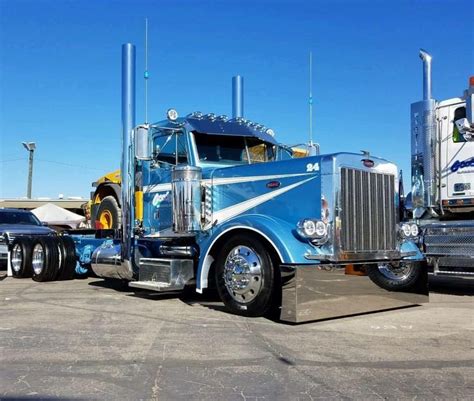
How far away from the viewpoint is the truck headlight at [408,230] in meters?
7.78

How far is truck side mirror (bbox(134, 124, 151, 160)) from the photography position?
843 cm

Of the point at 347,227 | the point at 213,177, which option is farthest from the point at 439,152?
the point at 213,177

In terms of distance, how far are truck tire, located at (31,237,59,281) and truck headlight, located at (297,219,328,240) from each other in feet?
20.6

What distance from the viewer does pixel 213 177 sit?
8336 mm

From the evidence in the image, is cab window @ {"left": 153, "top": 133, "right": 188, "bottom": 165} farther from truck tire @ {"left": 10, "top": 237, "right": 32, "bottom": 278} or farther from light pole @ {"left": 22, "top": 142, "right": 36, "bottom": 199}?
light pole @ {"left": 22, "top": 142, "right": 36, "bottom": 199}

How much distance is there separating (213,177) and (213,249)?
1176 millimetres

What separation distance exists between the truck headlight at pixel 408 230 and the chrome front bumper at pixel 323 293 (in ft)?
2.74

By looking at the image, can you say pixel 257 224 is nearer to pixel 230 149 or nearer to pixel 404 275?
pixel 230 149

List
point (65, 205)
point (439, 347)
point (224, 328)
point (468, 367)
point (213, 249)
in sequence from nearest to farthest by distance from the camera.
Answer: point (468, 367) < point (439, 347) < point (224, 328) < point (213, 249) < point (65, 205)

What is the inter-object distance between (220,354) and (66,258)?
6.85m

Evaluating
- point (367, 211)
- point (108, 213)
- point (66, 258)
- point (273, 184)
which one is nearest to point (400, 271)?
point (367, 211)

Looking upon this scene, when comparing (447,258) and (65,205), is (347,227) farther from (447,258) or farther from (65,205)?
(65,205)

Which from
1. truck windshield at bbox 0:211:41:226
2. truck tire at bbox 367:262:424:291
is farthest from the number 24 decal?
truck windshield at bbox 0:211:41:226

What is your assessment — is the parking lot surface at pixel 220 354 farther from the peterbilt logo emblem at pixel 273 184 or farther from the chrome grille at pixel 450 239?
the peterbilt logo emblem at pixel 273 184
